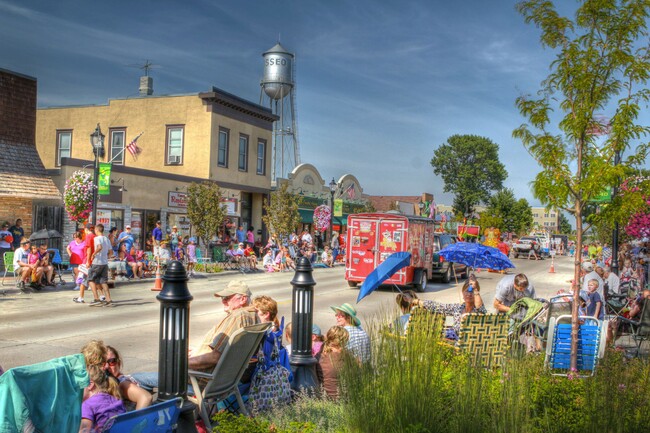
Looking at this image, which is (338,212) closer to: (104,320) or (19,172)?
(19,172)

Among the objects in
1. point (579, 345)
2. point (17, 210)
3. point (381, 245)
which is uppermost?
point (17, 210)

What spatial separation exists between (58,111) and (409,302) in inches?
1327

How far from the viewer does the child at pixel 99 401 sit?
4.41m

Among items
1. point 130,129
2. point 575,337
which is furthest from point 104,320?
point 130,129

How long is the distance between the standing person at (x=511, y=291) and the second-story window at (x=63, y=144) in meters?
32.2

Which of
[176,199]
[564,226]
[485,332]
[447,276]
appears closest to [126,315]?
[485,332]

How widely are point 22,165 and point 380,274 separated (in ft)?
65.9

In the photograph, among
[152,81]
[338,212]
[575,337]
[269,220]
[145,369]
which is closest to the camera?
[575,337]

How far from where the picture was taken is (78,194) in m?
21.9

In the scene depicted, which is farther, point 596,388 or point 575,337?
point 575,337

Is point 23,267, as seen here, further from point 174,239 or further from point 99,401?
point 99,401

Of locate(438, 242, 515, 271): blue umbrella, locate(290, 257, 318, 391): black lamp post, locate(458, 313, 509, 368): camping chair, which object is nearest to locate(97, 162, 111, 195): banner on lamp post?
locate(438, 242, 515, 271): blue umbrella

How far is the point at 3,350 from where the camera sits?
31.1ft

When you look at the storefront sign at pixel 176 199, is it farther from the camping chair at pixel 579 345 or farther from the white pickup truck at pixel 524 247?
the white pickup truck at pixel 524 247
